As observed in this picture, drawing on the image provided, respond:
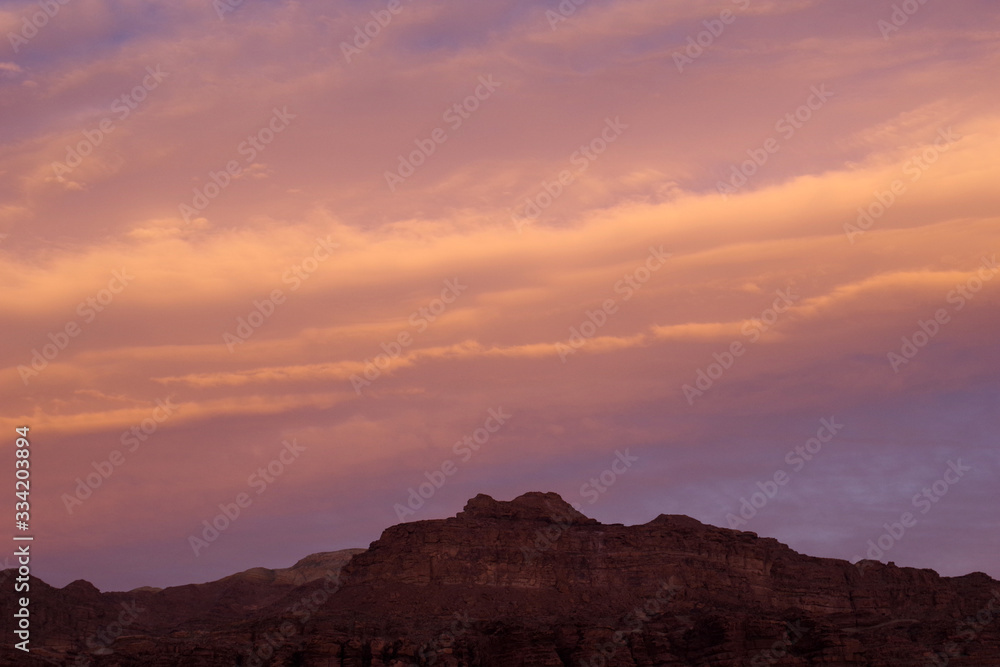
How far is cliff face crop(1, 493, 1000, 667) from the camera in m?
160

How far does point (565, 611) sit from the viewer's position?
579 ft

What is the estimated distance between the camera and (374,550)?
187m

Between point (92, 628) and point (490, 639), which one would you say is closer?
point (490, 639)

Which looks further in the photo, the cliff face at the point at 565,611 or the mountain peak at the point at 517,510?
the mountain peak at the point at 517,510

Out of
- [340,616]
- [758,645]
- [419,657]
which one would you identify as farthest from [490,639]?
[758,645]

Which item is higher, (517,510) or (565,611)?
(517,510)

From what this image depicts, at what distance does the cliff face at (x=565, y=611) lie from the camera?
16000 cm

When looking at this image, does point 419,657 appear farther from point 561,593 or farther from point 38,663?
point 38,663

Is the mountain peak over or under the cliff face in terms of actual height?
over

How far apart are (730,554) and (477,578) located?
38004 mm

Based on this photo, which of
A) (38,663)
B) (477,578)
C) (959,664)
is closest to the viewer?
(38,663)

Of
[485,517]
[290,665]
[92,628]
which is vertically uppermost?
[485,517]

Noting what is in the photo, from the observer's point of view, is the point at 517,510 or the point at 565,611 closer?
the point at 565,611

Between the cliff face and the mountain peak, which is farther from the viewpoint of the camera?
the mountain peak
